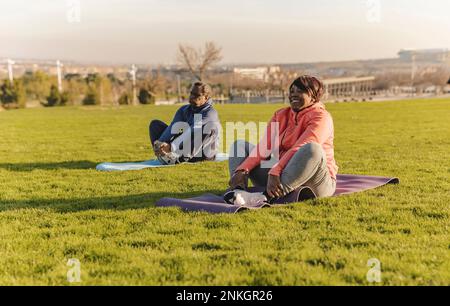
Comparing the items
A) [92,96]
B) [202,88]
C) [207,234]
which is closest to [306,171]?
[207,234]

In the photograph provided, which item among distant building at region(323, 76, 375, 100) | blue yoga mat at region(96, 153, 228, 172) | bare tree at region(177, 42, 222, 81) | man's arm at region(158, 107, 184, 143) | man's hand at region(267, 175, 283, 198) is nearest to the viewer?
man's hand at region(267, 175, 283, 198)

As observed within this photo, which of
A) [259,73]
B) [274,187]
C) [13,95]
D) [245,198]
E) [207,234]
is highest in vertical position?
[259,73]

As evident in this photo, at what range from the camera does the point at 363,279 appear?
315 centimetres

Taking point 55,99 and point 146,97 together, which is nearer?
point 55,99

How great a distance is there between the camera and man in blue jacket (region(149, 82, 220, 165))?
843cm

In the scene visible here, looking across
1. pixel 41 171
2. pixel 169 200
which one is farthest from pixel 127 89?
pixel 169 200

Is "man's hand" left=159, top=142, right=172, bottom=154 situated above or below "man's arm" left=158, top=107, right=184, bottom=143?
below

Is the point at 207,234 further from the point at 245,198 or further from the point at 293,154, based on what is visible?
the point at 293,154

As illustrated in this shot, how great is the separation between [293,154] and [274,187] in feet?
1.30

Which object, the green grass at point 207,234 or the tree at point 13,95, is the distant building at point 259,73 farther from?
the green grass at point 207,234

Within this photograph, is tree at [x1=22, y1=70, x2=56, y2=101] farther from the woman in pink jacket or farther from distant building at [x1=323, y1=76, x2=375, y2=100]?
the woman in pink jacket

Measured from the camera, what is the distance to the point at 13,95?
37188 mm

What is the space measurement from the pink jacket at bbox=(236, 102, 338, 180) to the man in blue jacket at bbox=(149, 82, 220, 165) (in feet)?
10.6

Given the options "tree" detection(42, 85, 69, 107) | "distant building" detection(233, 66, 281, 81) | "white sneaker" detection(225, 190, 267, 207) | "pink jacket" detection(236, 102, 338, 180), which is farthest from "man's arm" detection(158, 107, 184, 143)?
"tree" detection(42, 85, 69, 107)
